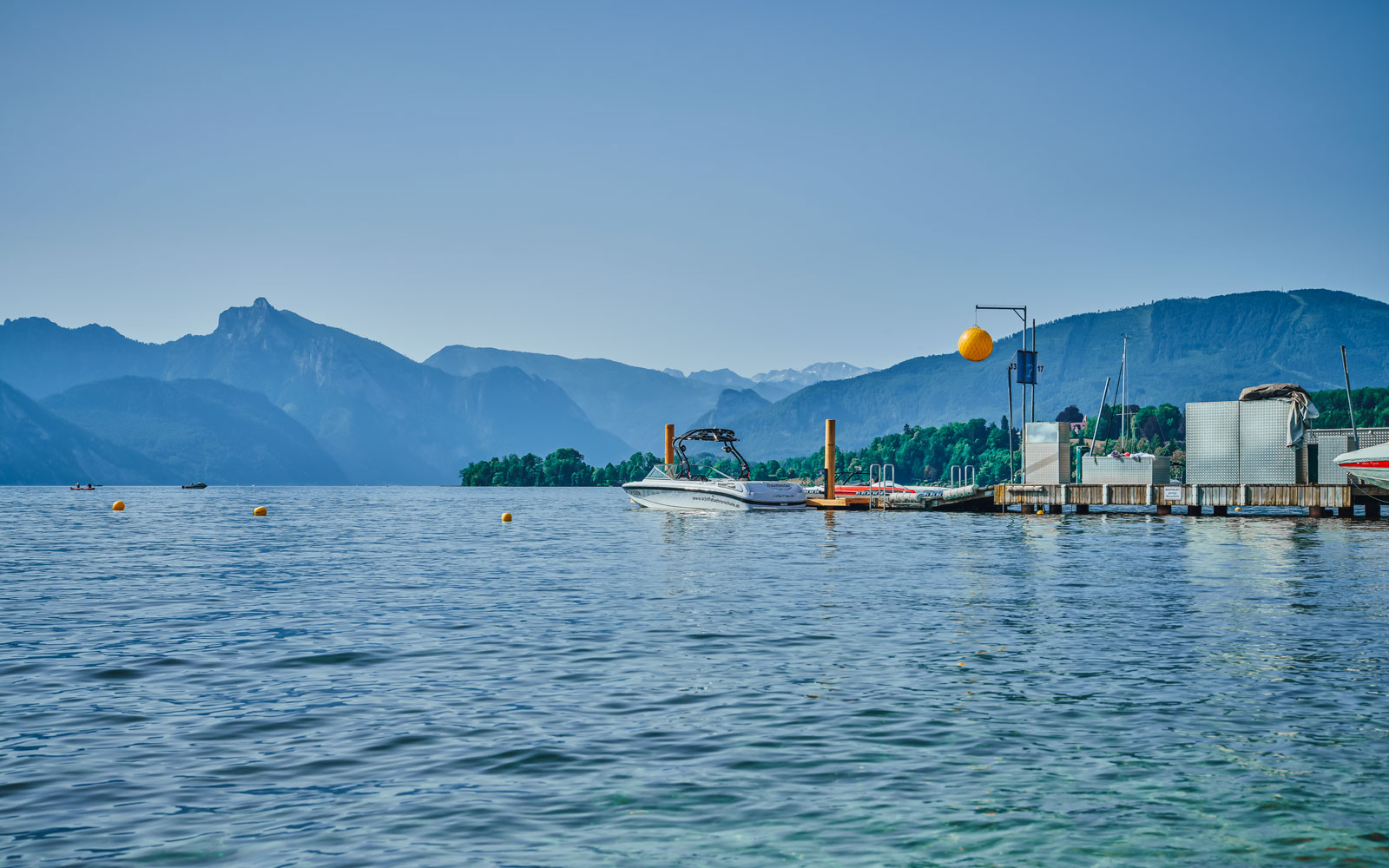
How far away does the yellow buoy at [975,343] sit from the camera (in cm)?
7415

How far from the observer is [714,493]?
84.9m

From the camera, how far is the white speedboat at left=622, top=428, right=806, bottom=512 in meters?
82.9

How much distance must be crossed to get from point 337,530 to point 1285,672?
217ft

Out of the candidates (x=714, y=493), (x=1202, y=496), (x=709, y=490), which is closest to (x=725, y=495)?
(x=714, y=493)

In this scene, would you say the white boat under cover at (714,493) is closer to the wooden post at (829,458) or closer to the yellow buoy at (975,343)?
the wooden post at (829,458)

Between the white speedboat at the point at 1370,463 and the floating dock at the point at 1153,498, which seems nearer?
the white speedboat at the point at 1370,463

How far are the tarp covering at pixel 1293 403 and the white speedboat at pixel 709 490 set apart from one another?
1209 inches

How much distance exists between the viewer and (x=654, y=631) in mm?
23281

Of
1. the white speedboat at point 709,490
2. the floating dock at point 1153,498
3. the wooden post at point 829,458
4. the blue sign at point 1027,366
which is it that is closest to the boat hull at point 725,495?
the white speedboat at point 709,490

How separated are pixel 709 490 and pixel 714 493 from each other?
42cm

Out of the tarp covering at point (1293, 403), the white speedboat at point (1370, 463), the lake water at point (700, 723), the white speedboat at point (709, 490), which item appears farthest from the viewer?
the white speedboat at point (709, 490)

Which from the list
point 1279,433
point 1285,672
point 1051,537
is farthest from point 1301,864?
point 1279,433

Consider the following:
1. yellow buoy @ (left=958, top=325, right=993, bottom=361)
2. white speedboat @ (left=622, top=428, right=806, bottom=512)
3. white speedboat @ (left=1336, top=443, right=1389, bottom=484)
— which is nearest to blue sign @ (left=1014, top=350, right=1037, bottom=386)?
yellow buoy @ (left=958, top=325, right=993, bottom=361)

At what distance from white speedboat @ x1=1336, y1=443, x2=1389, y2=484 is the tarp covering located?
3.51m
